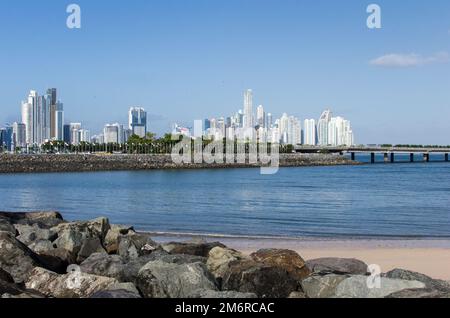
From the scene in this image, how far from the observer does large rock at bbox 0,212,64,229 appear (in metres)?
17.1

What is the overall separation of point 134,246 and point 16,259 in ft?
10.3

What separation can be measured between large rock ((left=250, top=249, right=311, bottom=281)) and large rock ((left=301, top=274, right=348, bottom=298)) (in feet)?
3.19

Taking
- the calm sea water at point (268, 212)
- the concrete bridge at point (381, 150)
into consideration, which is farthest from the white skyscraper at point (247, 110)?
the calm sea water at point (268, 212)

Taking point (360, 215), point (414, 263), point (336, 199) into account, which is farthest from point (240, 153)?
point (414, 263)

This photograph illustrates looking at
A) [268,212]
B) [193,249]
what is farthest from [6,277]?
[268,212]

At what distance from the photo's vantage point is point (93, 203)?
1535 inches

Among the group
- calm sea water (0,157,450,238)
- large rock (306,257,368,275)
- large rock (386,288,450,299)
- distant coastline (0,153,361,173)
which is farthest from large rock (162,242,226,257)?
distant coastline (0,153,361,173)

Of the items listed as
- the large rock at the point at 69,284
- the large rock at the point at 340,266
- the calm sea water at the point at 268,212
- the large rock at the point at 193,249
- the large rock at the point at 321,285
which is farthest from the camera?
the calm sea water at the point at 268,212

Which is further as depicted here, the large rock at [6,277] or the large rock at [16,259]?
the large rock at [16,259]

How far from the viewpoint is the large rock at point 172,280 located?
359 inches

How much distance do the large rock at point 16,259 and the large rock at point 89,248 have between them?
1674mm

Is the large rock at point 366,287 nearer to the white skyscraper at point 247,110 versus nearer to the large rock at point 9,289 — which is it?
the large rock at point 9,289

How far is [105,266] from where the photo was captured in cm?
1084
